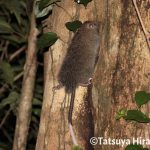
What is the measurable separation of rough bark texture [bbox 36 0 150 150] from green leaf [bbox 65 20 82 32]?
37 millimetres

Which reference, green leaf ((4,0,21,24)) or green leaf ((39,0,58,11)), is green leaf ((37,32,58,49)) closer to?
green leaf ((39,0,58,11))

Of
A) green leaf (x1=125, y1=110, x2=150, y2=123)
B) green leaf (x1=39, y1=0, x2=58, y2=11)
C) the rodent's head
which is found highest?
green leaf (x1=39, y1=0, x2=58, y2=11)

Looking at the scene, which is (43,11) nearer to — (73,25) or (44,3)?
(44,3)

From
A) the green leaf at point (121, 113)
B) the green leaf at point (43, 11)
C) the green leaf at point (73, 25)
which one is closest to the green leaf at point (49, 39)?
the green leaf at point (73, 25)

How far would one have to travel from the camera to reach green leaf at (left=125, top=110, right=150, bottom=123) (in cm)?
128

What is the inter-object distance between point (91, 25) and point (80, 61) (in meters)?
0.12

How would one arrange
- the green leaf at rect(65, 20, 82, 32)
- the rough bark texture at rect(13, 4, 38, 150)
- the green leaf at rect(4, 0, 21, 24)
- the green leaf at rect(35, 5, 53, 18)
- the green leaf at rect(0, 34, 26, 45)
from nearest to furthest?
the green leaf at rect(65, 20, 82, 32)
the green leaf at rect(35, 5, 53, 18)
the rough bark texture at rect(13, 4, 38, 150)
the green leaf at rect(4, 0, 21, 24)
the green leaf at rect(0, 34, 26, 45)

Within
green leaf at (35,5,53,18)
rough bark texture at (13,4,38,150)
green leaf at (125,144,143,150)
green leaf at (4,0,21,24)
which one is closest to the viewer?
green leaf at (125,144,143,150)

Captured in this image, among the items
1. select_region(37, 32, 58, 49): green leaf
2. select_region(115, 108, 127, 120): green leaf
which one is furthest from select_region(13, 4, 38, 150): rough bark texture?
select_region(115, 108, 127, 120): green leaf

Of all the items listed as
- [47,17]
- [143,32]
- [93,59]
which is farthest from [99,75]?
[47,17]

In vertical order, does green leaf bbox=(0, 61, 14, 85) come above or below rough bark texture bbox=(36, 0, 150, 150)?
above

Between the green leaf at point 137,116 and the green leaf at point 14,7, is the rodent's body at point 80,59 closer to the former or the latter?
the green leaf at point 137,116

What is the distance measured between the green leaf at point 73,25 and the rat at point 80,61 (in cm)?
1

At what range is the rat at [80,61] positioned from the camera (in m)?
1.36
